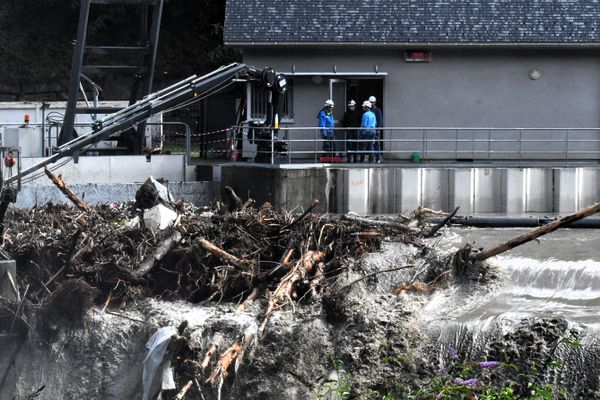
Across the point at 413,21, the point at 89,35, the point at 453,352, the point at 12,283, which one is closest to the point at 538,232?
the point at 453,352

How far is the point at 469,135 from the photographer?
31.0m

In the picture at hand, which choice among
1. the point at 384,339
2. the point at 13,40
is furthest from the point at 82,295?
the point at 13,40

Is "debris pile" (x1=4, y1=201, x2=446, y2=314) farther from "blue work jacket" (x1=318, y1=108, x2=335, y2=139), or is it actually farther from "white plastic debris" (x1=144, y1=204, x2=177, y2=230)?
"blue work jacket" (x1=318, y1=108, x2=335, y2=139)

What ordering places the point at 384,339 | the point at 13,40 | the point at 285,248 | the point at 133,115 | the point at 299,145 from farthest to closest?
the point at 13,40, the point at 299,145, the point at 133,115, the point at 285,248, the point at 384,339

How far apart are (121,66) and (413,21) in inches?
305

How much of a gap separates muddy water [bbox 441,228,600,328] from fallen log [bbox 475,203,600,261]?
1.82ft

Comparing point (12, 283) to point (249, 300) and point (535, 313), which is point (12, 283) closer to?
point (249, 300)

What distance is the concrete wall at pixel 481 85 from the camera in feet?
104

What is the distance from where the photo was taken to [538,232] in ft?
57.6

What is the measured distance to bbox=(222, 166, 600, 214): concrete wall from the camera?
26.9m

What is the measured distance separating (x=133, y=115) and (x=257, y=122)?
3249mm

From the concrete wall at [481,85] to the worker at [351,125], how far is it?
1.50 meters

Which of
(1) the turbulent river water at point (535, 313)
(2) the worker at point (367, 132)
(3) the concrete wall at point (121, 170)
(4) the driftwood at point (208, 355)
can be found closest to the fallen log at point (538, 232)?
(1) the turbulent river water at point (535, 313)

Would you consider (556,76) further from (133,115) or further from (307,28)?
(133,115)
